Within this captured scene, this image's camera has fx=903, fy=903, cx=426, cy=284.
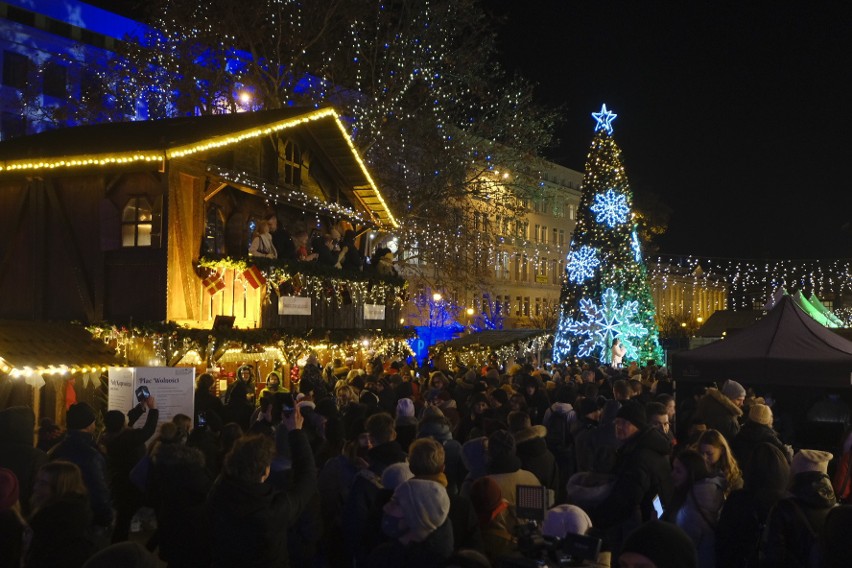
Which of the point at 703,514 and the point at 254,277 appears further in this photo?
the point at 254,277

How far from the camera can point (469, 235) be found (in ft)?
93.5

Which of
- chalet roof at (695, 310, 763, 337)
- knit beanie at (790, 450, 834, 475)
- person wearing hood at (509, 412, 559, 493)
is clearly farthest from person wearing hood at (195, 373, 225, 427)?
chalet roof at (695, 310, 763, 337)

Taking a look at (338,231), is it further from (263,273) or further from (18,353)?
(18,353)

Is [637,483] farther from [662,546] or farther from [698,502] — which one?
[662,546]

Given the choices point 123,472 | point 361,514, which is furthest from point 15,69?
point 361,514

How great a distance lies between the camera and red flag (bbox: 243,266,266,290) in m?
17.6

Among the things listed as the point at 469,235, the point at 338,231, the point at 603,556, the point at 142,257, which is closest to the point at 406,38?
the point at 469,235

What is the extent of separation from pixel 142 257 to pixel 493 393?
7650 mm

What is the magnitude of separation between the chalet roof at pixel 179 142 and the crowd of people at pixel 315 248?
1.57 meters

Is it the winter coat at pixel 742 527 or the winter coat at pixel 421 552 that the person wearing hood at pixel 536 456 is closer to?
the winter coat at pixel 742 527

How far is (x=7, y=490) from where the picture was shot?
547cm

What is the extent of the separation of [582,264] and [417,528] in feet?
101

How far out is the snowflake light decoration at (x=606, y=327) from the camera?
33688 millimetres

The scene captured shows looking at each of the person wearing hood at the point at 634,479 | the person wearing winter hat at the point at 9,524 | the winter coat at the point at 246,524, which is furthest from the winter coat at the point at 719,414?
the person wearing winter hat at the point at 9,524
